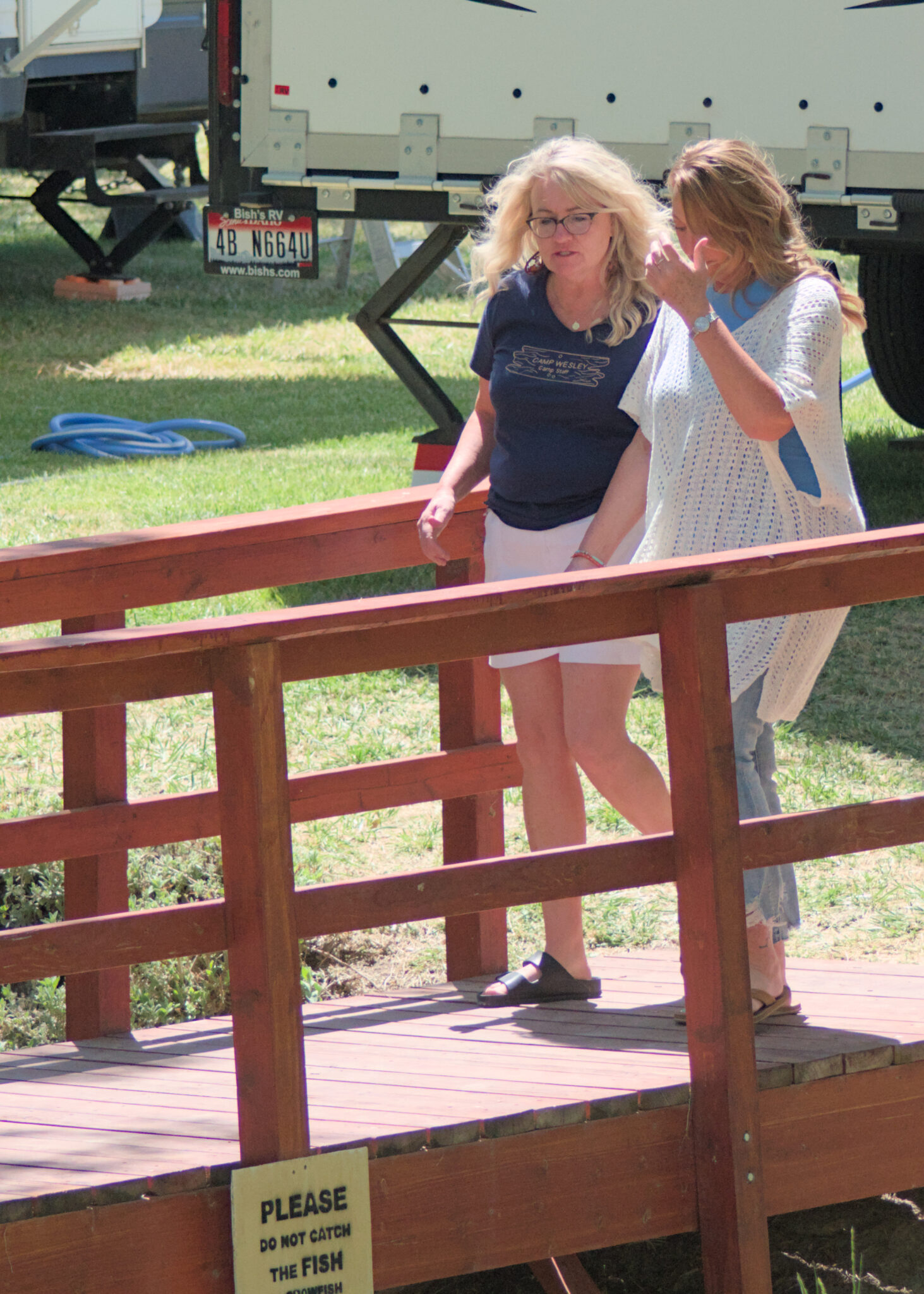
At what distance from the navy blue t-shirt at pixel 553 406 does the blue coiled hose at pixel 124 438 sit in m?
6.43

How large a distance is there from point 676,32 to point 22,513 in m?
3.59

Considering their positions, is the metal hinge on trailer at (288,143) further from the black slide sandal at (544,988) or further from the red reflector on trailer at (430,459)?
the black slide sandal at (544,988)

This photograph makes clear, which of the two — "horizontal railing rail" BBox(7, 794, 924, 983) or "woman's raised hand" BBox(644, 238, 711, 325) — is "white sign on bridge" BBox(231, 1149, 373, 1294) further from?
"woman's raised hand" BBox(644, 238, 711, 325)

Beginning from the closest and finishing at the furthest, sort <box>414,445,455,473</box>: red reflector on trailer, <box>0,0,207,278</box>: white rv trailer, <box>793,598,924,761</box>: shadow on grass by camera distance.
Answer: <box>793,598,924,761</box>: shadow on grass, <box>414,445,455,473</box>: red reflector on trailer, <box>0,0,207,278</box>: white rv trailer

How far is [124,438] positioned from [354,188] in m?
Answer: 3.25

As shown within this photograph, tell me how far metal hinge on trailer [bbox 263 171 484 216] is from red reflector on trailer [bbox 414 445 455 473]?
1.00 meters

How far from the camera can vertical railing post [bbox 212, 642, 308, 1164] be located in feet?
8.36

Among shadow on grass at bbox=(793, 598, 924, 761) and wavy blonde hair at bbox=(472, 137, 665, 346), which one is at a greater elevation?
wavy blonde hair at bbox=(472, 137, 665, 346)

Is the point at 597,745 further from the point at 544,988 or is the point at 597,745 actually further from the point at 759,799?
the point at 544,988

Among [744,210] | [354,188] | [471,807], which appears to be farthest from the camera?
[354,188]

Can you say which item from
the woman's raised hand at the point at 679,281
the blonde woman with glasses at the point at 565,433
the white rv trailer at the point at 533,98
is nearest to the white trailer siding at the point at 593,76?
the white rv trailer at the point at 533,98

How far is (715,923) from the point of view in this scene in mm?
2781

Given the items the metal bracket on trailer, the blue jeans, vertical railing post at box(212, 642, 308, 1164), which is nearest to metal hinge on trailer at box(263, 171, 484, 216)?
the metal bracket on trailer

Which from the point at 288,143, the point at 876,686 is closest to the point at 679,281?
the point at 876,686
